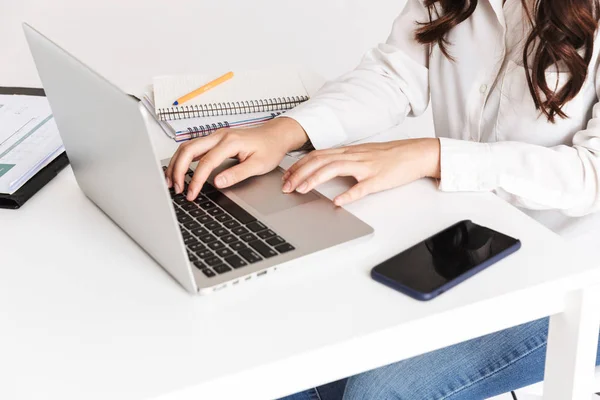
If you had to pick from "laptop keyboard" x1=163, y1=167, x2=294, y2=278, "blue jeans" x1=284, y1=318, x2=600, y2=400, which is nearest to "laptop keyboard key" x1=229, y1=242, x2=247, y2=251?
"laptop keyboard" x1=163, y1=167, x2=294, y2=278

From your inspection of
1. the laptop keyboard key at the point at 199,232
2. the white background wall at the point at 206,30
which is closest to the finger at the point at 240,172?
the laptop keyboard key at the point at 199,232

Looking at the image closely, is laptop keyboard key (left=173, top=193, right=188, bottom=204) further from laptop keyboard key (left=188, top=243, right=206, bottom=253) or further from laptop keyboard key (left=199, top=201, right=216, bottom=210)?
laptop keyboard key (left=188, top=243, right=206, bottom=253)

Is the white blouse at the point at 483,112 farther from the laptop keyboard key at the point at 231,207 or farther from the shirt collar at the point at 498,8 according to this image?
the laptop keyboard key at the point at 231,207

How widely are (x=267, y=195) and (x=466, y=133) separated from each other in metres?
0.48

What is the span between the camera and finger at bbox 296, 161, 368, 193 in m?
0.96

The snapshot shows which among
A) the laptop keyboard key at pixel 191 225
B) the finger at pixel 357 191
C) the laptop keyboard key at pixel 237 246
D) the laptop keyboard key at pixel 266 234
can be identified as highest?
the laptop keyboard key at pixel 191 225

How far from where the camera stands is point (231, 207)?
3.05ft

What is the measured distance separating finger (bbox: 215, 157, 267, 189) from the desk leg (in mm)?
415

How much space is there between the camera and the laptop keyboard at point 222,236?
808mm

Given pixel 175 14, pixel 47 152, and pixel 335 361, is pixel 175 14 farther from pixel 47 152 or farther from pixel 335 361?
pixel 335 361

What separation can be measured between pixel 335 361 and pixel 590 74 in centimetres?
65

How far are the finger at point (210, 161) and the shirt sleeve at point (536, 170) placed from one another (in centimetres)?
28

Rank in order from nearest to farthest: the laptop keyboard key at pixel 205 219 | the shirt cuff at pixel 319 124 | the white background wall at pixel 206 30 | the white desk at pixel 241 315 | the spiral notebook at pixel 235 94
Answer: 1. the white desk at pixel 241 315
2. the laptop keyboard key at pixel 205 219
3. the shirt cuff at pixel 319 124
4. the spiral notebook at pixel 235 94
5. the white background wall at pixel 206 30

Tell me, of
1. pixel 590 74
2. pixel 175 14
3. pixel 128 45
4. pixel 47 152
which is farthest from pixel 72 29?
pixel 590 74
